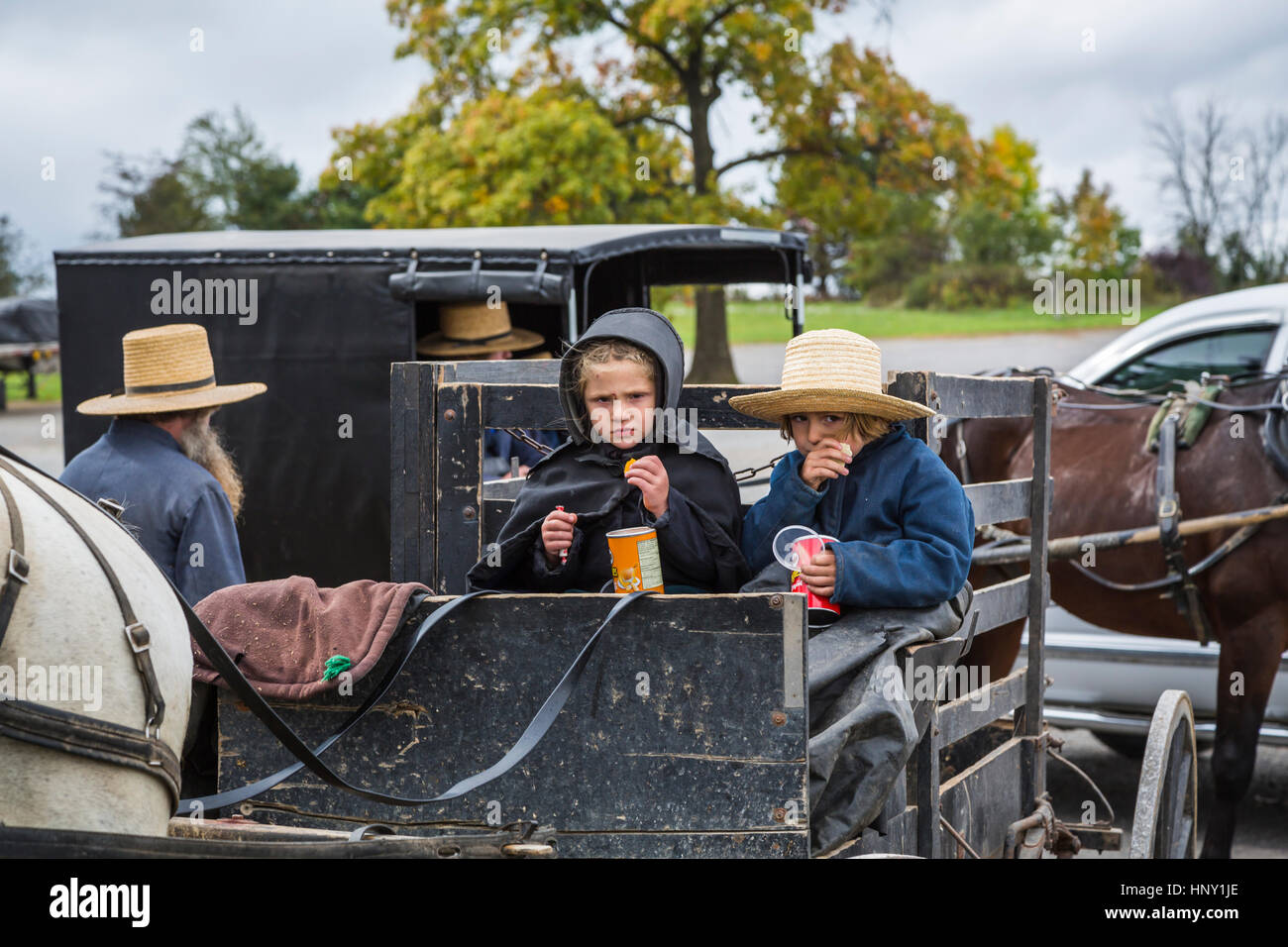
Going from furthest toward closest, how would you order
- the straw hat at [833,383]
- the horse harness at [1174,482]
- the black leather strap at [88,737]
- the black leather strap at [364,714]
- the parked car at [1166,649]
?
the parked car at [1166,649]
the horse harness at [1174,482]
the straw hat at [833,383]
the black leather strap at [364,714]
the black leather strap at [88,737]

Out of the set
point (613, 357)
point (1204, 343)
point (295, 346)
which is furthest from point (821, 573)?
point (1204, 343)

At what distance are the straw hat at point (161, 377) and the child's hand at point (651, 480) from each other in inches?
72.4

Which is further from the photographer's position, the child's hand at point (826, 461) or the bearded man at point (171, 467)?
the bearded man at point (171, 467)

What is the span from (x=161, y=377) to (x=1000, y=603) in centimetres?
267

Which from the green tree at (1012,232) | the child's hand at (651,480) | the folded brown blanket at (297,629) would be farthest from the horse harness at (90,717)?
the green tree at (1012,232)

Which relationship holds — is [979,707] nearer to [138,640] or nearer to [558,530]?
[558,530]

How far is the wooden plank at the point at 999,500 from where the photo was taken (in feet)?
11.6

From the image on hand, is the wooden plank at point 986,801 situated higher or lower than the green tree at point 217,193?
lower

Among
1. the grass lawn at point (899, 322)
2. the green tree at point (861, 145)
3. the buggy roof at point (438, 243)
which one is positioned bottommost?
the buggy roof at point (438, 243)

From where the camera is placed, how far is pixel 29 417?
87.4 ft

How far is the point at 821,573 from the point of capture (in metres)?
2.70

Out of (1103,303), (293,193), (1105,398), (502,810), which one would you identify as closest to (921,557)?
(502,810)

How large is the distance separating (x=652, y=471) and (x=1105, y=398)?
374 cm

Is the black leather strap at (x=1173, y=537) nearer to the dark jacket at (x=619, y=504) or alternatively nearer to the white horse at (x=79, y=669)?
the dark jacket at (x=619, y=504)
